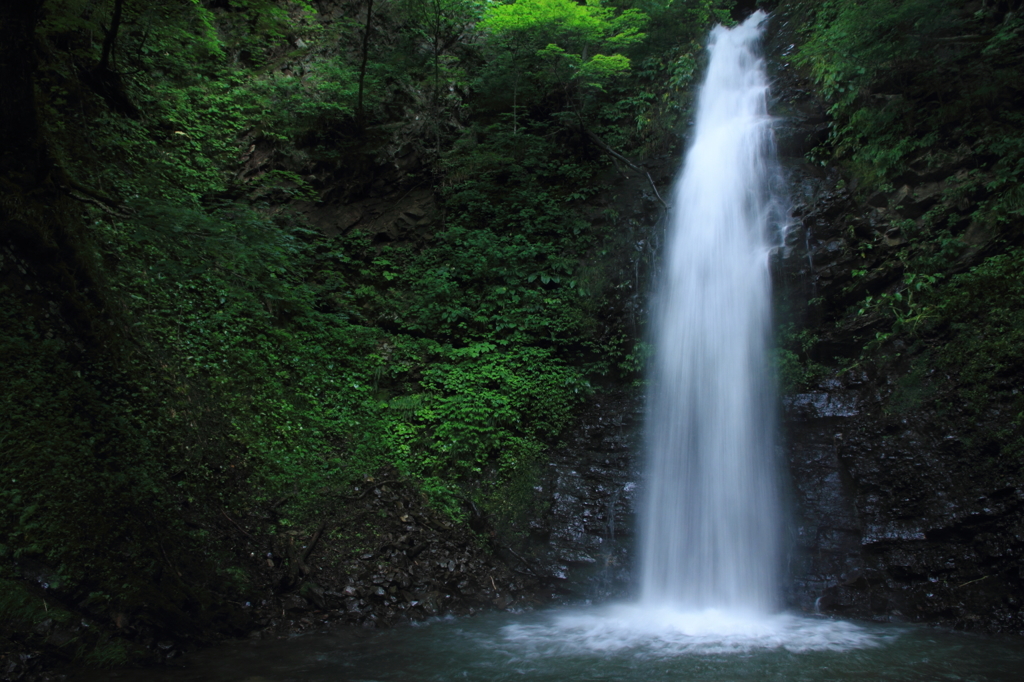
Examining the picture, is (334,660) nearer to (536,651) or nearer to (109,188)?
(536,651)

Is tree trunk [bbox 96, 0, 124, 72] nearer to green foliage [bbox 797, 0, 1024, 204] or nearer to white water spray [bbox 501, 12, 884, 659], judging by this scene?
white water spray [bbox 501, 12, 884, 659]

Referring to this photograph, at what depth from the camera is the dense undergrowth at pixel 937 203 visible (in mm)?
5762

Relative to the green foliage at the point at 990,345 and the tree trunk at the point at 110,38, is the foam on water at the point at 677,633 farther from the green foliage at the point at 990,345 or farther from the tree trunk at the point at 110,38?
the tree trunk at the point at 110,38

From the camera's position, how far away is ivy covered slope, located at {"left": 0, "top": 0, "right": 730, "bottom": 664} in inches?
172

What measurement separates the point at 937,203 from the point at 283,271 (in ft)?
28.6

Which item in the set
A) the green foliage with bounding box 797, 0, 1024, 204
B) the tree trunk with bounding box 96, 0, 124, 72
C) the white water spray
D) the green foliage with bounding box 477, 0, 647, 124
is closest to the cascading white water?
the white water spray

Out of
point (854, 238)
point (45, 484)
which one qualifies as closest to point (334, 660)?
point (45, 484)

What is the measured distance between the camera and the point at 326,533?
579cm

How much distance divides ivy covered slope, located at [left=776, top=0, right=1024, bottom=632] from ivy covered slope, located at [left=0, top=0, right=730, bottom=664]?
2630 millimetres

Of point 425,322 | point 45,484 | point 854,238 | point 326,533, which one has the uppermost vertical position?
point 854,238

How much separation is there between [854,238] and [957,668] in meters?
5.09

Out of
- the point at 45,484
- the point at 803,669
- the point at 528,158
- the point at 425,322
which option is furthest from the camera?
the point at 528,158

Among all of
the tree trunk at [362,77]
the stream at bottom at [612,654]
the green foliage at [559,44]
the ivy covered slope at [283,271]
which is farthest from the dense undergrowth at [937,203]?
the tree trunk at [362,77]

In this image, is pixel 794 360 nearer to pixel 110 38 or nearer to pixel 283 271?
pixel 283 271
